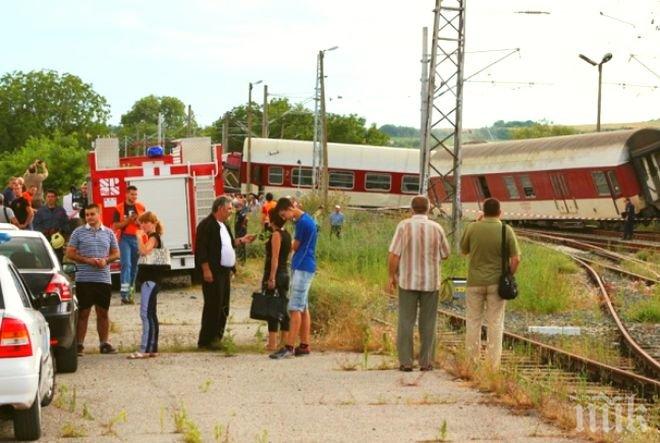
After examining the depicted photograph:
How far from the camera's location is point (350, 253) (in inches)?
1251

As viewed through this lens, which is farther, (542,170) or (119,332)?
(542,170)

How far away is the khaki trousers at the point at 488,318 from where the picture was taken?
13938 mm

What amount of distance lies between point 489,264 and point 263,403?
342cm

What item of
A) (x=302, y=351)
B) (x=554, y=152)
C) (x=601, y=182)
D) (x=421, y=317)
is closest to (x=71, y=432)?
(x=421, y=317)

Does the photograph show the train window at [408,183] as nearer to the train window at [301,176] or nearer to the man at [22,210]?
the train window at [301,176]

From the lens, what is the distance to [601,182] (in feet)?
144

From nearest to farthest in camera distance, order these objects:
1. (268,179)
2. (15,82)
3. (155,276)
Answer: (155,276) < (268,179) < (15,82)

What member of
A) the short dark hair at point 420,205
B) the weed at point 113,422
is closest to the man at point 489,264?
the short dark hair at point 420,205

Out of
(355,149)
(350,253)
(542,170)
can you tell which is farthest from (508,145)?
(350,253)

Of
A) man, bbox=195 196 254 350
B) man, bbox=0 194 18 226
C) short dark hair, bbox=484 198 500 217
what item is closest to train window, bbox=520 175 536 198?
man, bbox=0 194 18 226

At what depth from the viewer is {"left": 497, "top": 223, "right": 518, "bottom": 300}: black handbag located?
539 inches

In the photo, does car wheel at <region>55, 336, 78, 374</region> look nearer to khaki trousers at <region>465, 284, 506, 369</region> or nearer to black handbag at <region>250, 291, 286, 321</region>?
black handbag at <region>250, 291, 286, 321</region>

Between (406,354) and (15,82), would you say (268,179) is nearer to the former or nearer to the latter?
(406,354)

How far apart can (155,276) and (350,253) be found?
1694 centimetres
